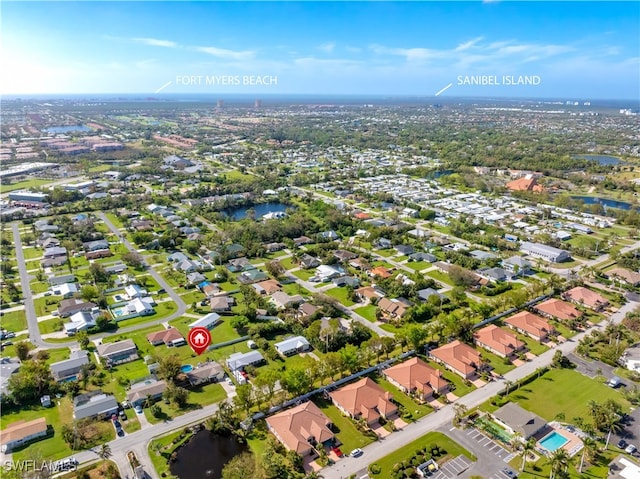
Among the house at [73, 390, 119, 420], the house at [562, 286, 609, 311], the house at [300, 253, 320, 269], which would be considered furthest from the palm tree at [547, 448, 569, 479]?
the house at [300, 253, 320, 269]

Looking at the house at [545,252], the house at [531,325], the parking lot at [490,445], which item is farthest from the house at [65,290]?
the house at [545,252]

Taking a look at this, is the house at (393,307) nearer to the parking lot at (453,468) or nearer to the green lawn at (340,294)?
the green lawn at (340,294)

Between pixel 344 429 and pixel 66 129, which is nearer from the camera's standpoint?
pixel 344 429

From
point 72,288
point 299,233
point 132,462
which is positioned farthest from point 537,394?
point 72,288

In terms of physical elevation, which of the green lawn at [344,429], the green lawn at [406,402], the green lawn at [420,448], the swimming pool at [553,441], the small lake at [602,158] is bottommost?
the green lawn at [344,429]

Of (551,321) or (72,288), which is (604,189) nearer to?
(551,321)

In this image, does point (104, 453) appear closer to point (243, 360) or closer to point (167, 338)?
point (243, 360)

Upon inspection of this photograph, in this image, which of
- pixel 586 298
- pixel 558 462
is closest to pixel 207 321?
pixel 558 462
